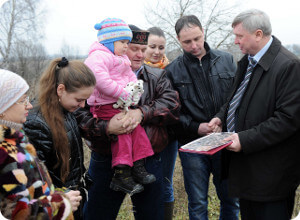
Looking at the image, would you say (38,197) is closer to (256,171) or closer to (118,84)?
(118,84)

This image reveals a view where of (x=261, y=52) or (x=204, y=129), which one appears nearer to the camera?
(x=261, y=52)

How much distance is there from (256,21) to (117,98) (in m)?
1.46

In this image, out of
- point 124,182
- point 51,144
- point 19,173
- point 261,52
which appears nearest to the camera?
point 19,173

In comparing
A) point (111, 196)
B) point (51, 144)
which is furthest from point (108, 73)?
point (111, 196)

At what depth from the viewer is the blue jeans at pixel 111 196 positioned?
2.87 meters

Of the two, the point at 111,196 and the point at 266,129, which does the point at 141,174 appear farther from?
the point at 266,129

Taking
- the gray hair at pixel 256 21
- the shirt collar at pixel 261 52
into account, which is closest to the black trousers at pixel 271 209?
the shirt collar at pixel 261 52

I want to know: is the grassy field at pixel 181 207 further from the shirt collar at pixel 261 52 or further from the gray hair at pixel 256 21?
the gray hair at pixel 256 21

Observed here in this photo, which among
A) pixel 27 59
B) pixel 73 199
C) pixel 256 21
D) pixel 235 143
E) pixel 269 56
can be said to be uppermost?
pixel 256 21

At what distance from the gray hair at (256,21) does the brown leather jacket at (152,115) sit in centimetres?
95

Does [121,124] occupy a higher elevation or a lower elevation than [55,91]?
lower

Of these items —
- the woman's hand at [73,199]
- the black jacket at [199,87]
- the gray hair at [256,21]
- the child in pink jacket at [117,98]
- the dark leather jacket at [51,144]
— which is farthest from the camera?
the black jacket at [199,87]

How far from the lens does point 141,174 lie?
2775 mm

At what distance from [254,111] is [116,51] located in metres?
1.41
